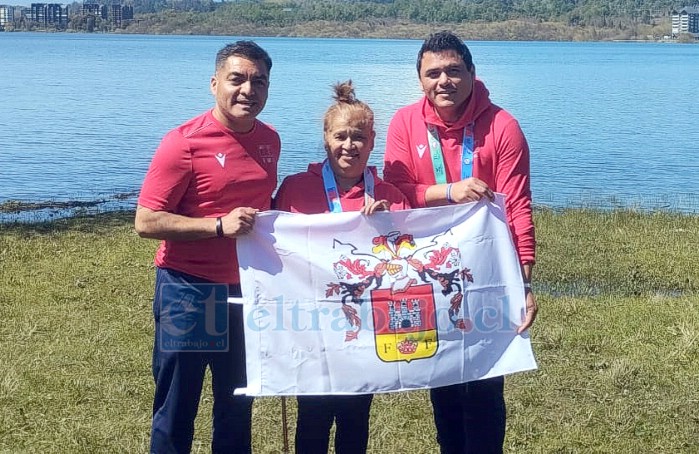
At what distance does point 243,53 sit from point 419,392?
3491 millimetres

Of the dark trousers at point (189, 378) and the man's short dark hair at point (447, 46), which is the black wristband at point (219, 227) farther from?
the man's short dark hair at point (447, 46)

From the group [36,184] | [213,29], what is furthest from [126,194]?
[213,29]

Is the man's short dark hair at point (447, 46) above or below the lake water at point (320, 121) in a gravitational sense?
above

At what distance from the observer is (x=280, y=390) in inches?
190

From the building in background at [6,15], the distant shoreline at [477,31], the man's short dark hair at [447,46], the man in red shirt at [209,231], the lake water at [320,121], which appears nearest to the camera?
the man in red shirt at [209,231]

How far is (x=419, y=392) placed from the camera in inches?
281

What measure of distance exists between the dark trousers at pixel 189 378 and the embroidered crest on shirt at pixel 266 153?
65 centimetres

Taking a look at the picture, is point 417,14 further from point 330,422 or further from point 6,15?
point 330,422

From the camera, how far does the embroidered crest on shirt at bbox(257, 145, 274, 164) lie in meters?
4.67

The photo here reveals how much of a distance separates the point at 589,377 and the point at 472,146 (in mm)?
3422

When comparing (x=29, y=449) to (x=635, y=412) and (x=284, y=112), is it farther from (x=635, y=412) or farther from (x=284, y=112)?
(x=284, y=112)

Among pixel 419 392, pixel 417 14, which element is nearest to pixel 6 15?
pixel 417 14

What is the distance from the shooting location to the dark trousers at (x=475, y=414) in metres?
4.86

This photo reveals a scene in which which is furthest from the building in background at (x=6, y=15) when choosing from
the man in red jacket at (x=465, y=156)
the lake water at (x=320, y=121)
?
the man in red jacket at (x=465, y=156)
